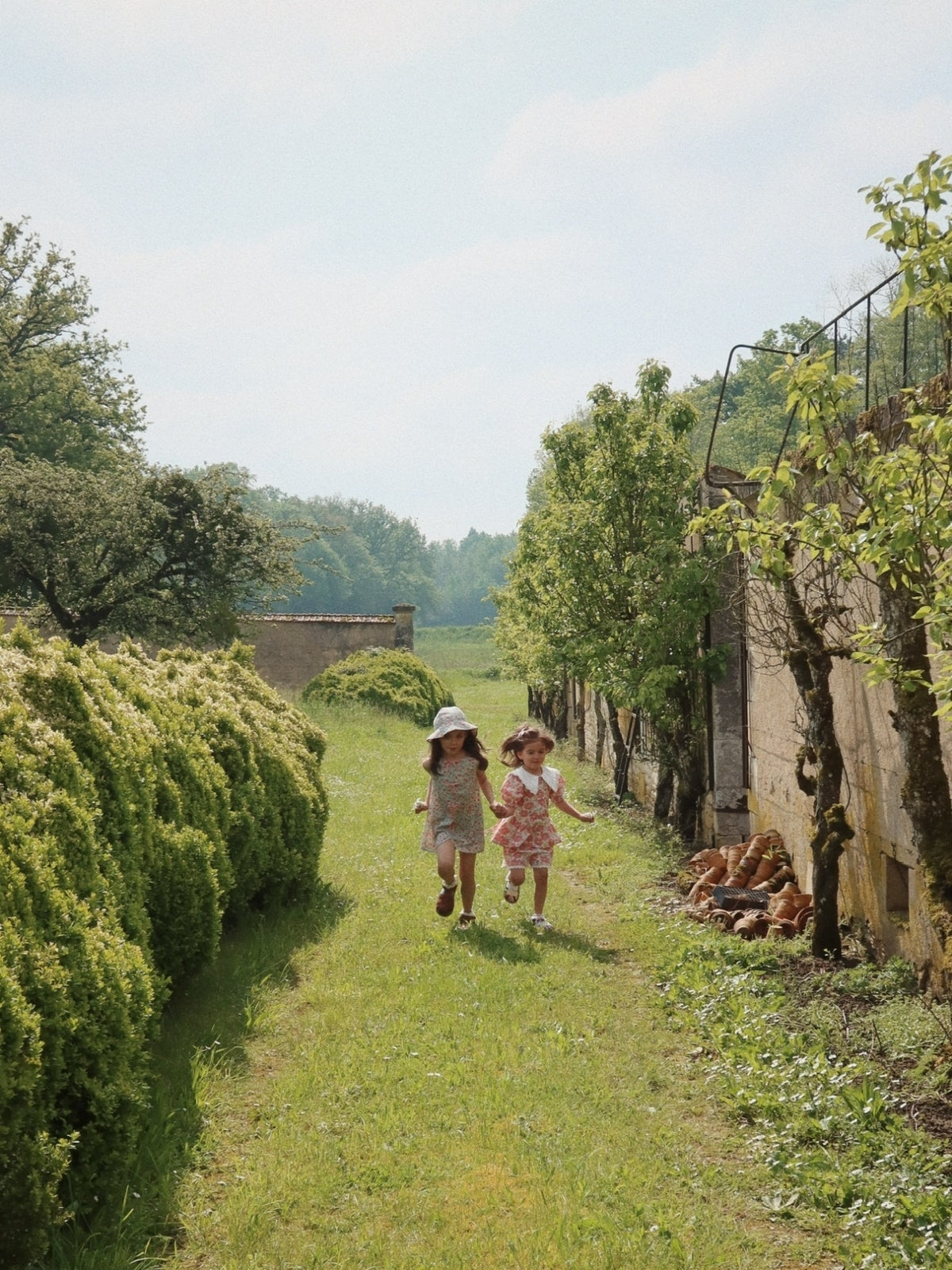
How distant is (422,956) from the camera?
7359mm

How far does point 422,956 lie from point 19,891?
3.88 metres

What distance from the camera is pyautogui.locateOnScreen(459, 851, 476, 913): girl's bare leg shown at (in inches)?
322

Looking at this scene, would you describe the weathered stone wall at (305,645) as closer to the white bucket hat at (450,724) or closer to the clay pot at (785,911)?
the white bucket hat at (450,724)

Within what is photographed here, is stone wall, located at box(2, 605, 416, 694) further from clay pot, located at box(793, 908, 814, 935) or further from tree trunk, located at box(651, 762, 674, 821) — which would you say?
clay pot, located at box(793, 908, 814, 935)

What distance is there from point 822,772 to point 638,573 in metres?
4.70

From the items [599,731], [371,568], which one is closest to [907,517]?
[599,731]

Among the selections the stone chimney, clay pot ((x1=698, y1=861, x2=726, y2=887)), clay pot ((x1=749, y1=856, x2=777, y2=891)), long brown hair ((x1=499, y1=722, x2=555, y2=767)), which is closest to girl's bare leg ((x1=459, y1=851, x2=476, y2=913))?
long brown hair ((x1=499, y1=722, x2=555, y2=767))

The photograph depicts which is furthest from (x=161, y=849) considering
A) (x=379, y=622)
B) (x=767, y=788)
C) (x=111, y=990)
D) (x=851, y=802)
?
(x=379, y=622)

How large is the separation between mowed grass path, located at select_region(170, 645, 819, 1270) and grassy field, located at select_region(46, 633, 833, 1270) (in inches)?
0.5

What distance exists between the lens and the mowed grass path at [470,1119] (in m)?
3.88

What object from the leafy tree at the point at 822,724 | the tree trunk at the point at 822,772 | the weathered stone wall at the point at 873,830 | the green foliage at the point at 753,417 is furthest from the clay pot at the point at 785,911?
the green foliage at the point at 753,417

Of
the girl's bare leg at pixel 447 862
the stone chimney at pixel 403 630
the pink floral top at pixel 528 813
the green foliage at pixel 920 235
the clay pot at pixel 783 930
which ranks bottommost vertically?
the clay pot at pixel 783 930

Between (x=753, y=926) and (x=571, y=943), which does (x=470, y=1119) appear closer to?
(x=571, y=943)

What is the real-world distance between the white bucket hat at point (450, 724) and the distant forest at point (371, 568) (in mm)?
93517
